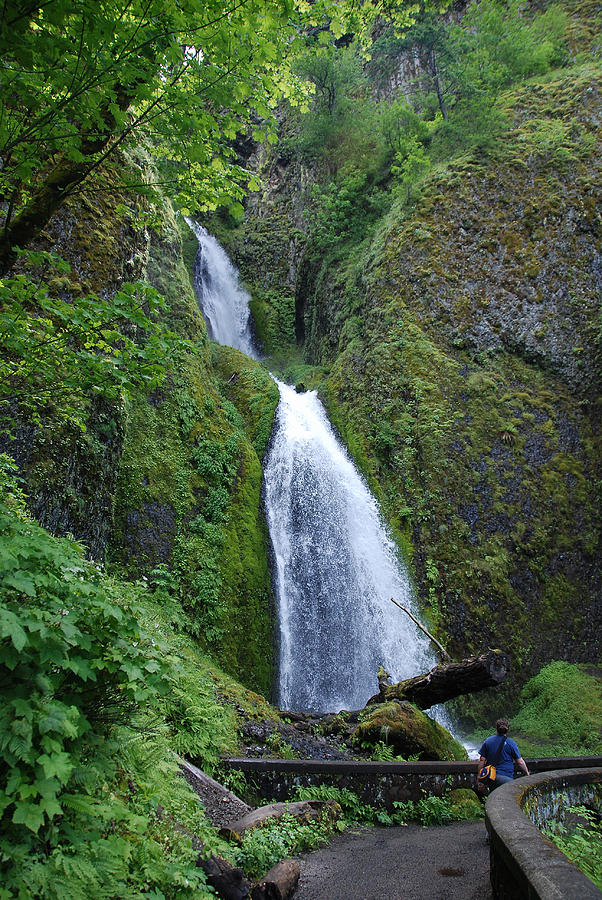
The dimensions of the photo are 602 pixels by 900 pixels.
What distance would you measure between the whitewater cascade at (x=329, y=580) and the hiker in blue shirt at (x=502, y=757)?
5.39 meters

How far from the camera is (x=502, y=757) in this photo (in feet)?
16.6

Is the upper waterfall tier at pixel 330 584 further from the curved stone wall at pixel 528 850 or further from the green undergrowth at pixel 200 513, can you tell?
the curved stone wall at pixel 528 850

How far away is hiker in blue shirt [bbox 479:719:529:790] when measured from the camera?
4.99m

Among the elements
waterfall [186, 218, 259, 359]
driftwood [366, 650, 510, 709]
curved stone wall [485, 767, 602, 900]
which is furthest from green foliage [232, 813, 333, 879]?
waterfall [186, 218, 259, 359]

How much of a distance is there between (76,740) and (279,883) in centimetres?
230

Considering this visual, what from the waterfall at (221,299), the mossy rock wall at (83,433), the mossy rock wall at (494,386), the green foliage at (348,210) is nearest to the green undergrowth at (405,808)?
the mossy rock wall at (83,433)

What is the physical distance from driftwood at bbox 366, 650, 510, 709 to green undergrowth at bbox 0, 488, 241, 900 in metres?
5.33

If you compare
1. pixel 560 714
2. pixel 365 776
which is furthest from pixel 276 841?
pixel 560 714

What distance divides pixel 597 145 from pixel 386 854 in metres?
20.1

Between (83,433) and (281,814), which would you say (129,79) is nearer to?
(83,433)

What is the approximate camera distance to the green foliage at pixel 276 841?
11.9ft

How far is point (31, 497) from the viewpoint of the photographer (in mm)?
6250

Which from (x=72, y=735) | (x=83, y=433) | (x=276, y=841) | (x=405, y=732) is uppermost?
(x=83, y=433)

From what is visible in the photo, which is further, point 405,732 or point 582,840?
point 405,732
